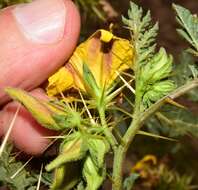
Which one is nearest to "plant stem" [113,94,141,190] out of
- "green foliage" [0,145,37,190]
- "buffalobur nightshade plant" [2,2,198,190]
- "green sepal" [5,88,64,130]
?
"buffalobur nightshade plant" [2,2,198,190]

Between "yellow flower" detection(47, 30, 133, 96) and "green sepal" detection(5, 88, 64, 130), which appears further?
"yellow flower" detection(47, 30, 133, 96)

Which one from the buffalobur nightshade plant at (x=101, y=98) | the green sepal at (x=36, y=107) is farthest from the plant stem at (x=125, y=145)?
the green sepal at (x=36, y=107)

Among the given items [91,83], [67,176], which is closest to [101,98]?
[91,83]

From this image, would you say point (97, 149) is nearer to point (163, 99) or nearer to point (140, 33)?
point (163, 99)

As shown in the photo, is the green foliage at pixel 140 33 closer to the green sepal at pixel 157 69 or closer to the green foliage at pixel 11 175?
the green sepal at pixel 157 69

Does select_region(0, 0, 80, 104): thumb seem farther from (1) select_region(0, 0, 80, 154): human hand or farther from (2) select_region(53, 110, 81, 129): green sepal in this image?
Result: (2) select_region(53, 110, 81, 129): green sepal

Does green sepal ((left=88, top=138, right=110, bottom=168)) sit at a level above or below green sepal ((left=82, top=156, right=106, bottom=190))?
above

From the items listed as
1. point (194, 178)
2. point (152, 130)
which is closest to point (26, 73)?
point (152, 130)
